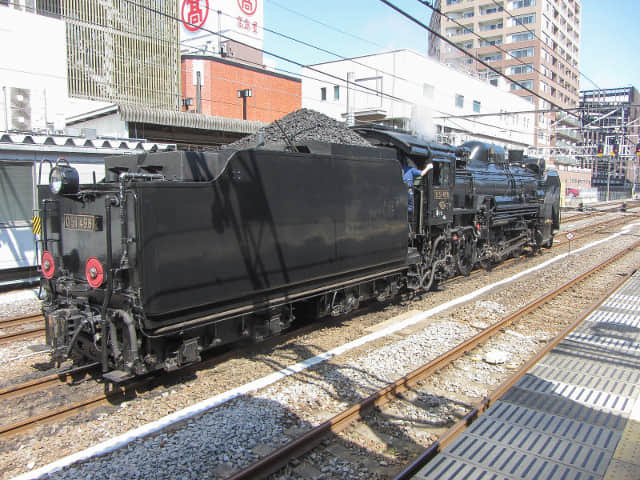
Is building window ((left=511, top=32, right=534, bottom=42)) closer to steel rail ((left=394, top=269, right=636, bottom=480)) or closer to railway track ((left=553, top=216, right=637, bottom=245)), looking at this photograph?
railway track ((left=553, top=216, right=637, bottom=245))

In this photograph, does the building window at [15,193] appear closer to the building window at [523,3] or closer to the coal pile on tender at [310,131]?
the coal pile on tender at [310,131]

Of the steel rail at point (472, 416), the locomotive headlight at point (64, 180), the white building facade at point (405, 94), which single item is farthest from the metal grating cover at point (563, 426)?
the white building facade at point (405, 94)

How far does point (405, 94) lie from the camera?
31.4 meters

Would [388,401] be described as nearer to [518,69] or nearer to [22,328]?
[22,328]

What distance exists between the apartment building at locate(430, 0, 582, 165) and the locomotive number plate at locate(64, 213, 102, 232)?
54143 mm

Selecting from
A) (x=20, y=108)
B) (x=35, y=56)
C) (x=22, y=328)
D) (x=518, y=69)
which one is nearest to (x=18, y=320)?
(x=22, y=328)

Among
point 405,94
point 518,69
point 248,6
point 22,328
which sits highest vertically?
point 518,69

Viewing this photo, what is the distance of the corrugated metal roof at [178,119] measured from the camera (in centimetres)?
1555

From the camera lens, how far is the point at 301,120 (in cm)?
991

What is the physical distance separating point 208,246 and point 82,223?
1554mm

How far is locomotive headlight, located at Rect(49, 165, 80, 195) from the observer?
17.1 feet

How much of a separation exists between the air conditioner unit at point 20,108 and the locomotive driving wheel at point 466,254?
568 inches

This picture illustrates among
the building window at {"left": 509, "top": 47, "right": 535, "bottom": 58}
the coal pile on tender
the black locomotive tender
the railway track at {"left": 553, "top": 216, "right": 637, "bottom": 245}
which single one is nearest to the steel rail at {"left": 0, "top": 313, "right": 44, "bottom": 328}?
the black locomotive tender

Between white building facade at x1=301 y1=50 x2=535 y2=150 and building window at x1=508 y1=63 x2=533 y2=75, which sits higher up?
building window at x1=508 y1=63 x2=533 y2=75
